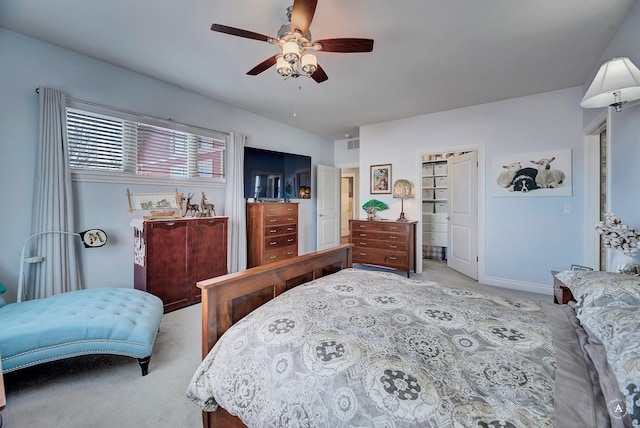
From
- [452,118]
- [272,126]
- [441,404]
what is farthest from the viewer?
[272,126]

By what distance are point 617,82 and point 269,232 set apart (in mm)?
3837

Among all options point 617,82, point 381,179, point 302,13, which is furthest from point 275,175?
point 617,82

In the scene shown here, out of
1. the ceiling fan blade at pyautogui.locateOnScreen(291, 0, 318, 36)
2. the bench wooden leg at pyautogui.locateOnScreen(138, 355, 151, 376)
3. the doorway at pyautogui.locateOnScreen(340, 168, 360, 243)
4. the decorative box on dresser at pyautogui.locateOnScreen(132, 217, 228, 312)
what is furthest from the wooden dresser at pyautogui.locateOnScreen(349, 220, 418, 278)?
the doorway at pyautogui.locateOnScreen(340, 168, 360, 243)

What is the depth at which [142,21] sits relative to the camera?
7.01 ft

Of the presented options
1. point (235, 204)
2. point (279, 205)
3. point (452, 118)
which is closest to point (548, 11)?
point (452, 118)

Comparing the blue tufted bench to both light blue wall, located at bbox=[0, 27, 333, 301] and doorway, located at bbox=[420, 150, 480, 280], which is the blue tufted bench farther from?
doorway, located at bbox=[420, 150, 480, 280]

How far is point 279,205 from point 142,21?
107 inches

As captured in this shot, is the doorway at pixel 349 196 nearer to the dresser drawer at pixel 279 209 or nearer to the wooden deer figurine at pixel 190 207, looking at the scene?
the dresser drawer at pixel 279 209

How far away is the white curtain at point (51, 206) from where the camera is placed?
2404 mm

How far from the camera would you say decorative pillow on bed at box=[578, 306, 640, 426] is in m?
0.61

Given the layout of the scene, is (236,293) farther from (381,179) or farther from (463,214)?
(463,214)

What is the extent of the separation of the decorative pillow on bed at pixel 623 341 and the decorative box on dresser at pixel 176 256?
3.30 metres

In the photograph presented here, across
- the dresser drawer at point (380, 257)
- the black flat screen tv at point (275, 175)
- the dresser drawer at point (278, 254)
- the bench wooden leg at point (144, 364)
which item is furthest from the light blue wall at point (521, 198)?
the bench wooden leg at point (144, 364)

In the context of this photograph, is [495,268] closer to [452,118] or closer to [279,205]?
[452,118]
